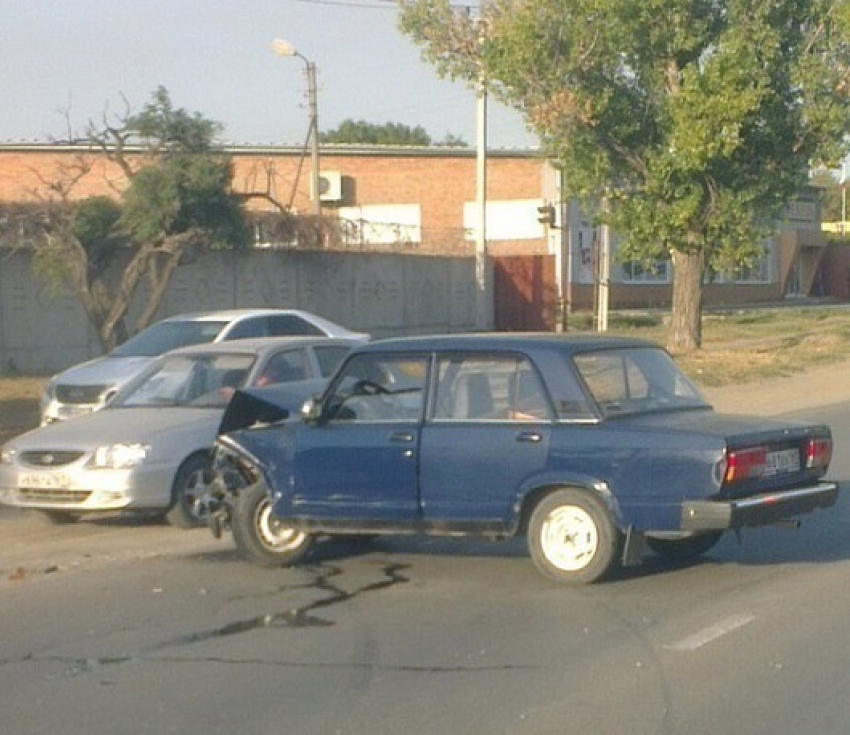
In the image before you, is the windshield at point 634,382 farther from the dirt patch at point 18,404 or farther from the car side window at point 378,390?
the dirt patch at point 18,404

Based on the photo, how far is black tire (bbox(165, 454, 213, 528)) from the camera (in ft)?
41.4

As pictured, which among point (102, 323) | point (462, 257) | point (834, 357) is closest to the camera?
point (102, 323)

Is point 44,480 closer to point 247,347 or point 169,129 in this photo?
point 247,347

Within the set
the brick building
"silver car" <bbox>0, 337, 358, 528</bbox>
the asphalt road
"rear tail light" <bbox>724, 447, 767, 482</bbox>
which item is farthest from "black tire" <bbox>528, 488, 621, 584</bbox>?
the brick building

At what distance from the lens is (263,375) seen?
45.1 feet

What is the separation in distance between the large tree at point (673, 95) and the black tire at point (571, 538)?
17993 mm

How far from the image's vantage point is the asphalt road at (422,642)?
7.14 meters

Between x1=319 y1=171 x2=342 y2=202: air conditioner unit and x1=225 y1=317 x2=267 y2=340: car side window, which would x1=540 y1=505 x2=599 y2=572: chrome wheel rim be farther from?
x1=319 y1=171 x2=342 y2=202: air conditioner unit

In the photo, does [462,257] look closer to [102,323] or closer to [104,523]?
[102,323]

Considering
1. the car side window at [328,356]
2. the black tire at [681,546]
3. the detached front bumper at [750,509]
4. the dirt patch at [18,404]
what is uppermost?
the car side window at [328,356]

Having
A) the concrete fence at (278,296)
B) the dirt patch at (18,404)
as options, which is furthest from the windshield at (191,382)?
the concrete fence at (278,296)

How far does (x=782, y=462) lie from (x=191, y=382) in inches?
219

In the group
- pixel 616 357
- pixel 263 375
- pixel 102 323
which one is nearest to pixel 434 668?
pixel 616 357

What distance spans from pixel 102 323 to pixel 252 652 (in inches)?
716
